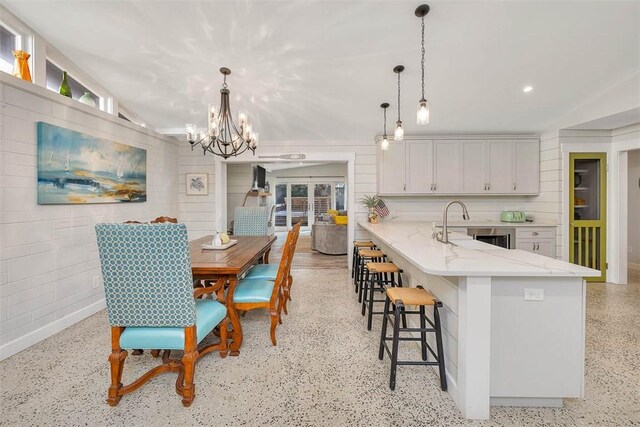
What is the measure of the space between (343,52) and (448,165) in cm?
268

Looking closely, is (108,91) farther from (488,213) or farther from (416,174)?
(488,213)

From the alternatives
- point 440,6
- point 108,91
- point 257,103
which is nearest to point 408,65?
point 440,6

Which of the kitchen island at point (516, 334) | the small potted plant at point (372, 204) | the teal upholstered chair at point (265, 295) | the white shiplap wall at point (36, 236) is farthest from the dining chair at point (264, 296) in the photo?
the small potted plant at point (372, 204)

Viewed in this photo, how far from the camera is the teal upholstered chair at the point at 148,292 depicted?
5.33 feet

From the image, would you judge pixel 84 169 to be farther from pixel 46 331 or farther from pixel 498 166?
pixel 498 166

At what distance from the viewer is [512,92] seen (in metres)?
3.50

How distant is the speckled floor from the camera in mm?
1620

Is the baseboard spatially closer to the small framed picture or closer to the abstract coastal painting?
the abstract coastal painting

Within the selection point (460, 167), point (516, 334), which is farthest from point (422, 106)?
point (460, 167)

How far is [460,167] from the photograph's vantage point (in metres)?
4.57

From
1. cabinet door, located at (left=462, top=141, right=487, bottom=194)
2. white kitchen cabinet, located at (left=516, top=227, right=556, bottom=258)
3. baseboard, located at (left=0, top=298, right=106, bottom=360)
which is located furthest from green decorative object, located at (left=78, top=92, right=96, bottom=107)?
white kitchen cabinet, located at (left=516, top=227, right=556, bottom=258)

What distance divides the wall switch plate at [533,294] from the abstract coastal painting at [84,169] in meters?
3.81

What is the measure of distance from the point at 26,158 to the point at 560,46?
16.2 feet

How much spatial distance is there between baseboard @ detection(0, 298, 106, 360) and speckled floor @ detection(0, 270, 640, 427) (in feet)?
0.25
